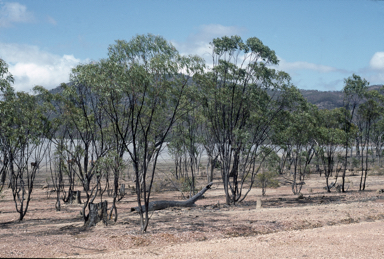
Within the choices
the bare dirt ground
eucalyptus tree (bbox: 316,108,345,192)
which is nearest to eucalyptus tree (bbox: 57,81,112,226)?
the bare dirt ground

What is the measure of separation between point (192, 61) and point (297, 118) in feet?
45.3

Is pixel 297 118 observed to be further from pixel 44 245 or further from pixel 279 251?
pixel 44 245

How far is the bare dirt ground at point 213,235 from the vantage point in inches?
443

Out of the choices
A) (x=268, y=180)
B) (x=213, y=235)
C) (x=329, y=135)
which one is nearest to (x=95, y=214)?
(x=213, y=235)

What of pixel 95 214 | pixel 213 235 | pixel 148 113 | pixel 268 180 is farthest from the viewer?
pixel 268 180

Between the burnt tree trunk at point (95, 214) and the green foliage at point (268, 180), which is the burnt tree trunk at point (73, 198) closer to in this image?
the burnt tree trunk at point (95, 214)

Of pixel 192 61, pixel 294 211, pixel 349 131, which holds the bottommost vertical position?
pixel 294 211

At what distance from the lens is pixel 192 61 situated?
14.5 metres

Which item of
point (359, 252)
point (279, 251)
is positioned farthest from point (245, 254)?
point (359, 252)

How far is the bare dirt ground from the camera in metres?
11.2

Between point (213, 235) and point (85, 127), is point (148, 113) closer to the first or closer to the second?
point (85, 127)

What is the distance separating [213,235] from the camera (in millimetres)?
14422

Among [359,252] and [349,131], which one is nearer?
[359,252]

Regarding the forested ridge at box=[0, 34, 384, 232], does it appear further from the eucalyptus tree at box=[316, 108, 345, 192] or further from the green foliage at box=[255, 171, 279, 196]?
the green foliage at box=[255, 171, 279, 196]
